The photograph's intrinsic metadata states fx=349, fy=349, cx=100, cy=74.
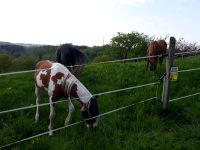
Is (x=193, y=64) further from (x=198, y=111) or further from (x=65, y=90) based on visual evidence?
(x=65, y=90)

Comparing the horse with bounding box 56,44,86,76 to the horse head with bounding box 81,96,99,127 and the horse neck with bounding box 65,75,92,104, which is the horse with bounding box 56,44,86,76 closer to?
the horse neck with bounding box 65,75,92,104

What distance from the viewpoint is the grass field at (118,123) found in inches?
238

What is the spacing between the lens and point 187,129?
675 centimetres

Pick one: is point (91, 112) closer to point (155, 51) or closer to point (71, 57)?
point (71, 57)

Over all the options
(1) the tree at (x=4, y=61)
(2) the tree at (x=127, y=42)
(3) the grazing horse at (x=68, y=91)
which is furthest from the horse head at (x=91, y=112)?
(2) the tree at (x=127, y=42)

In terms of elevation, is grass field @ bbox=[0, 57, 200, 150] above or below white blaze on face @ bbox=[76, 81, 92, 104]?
below

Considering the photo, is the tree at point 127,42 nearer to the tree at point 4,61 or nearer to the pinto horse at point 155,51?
the tree at point 4,61

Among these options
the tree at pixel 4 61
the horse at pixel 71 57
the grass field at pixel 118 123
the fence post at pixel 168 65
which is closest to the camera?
the grass field at pixel 118 123

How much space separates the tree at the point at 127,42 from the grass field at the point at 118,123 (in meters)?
46.4

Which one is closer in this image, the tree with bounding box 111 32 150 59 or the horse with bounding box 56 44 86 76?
the horse with bounding box 56 44 86 76

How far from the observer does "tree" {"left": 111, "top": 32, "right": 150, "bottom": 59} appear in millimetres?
56750

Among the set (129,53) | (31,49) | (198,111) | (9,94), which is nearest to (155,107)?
(198,111)

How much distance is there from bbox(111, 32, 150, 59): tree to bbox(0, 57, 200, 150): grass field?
46433 millimetres

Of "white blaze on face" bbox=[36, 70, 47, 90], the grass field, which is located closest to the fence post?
the grass field
